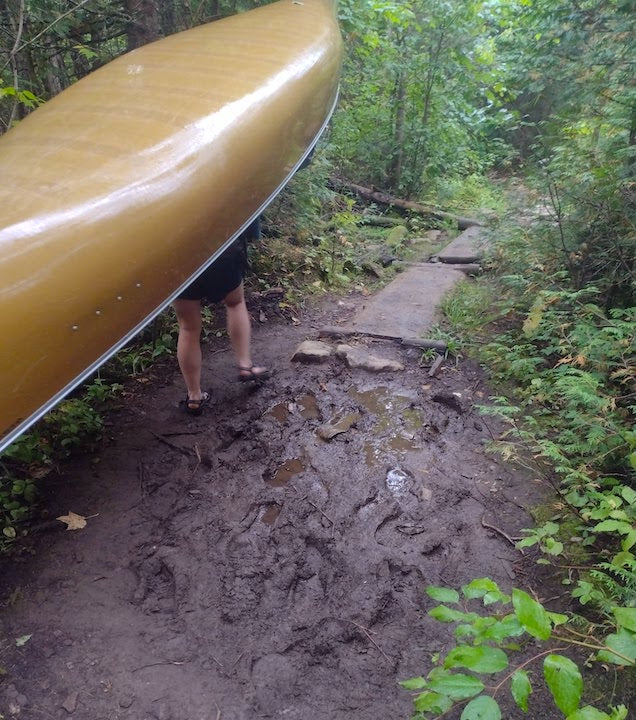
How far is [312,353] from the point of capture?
328 cm

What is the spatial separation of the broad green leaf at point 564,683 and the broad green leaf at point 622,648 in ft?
0.62

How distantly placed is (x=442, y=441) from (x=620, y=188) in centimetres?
189

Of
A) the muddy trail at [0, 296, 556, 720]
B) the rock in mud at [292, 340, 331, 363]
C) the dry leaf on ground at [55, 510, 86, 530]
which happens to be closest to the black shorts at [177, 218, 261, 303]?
the muddy trail at [0, 296, 556, 720]

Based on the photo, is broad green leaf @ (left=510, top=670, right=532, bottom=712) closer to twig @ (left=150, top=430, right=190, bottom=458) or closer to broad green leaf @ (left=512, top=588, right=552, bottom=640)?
broad green leaf @ (left=512, top=588, right=552, bottom=640)

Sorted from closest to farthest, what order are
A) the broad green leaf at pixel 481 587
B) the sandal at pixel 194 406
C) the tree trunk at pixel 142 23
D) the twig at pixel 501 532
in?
the broad green leaf at pixel 481 587, the twig at pixel 501 532, the sandal at pixel 194 406, the tree trunk at pixel 142 23

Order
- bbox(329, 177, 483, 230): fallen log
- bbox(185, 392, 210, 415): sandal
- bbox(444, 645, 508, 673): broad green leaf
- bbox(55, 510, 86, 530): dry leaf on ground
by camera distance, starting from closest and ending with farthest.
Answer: bbox(444, 645, 508, 673): broad green leaf < bbox(55, 510, 86, 530): dry leaf on ground < bbox(185, 392, 210, 415): sandal < bbox(329, 177, 483, 230): fallen log

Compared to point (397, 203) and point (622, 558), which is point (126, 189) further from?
point (397, 203)

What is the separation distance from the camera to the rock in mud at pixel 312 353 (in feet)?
10.7

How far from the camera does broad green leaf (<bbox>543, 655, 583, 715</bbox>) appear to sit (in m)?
0.88

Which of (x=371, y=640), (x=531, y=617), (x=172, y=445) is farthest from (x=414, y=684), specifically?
(x=172, y=445)

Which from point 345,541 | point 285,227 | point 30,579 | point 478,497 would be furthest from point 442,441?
point 285,227

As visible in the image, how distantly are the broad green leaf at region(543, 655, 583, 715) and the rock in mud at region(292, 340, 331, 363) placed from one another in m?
2.44

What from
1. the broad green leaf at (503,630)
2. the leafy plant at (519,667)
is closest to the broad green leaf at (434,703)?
the leafy plant at (519,667)

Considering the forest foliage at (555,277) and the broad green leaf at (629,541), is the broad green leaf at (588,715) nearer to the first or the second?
the forest foliage at (555,277)
